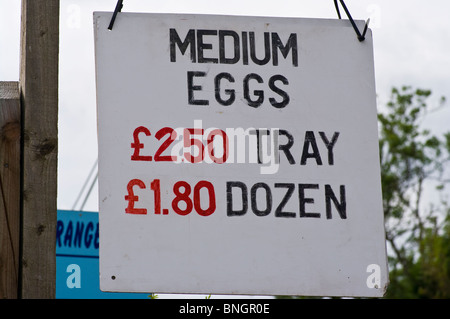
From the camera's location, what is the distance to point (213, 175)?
9.14 ft

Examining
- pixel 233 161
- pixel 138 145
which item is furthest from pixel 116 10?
pixel 233 161

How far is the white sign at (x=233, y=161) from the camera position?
2.73 metres

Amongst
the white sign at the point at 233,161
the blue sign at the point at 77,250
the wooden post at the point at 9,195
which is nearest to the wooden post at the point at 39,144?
the wooden post at the point at 9,195

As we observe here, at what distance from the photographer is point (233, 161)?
2.82m

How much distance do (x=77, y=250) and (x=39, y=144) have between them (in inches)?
92.5

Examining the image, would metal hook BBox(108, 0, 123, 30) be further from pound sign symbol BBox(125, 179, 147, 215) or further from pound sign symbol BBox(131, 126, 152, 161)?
pound sign symbol BBox(125, 179, 147, 215)

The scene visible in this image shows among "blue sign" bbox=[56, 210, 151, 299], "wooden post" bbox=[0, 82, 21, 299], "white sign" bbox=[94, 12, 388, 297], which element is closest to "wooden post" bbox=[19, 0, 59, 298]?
"wooden post" bbox=[0, 82, 21, 299]

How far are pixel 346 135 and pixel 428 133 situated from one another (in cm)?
2702

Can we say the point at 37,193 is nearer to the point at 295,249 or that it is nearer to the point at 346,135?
the point at 295,249

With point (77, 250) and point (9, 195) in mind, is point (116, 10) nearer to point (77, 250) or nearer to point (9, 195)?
point (9, 195)

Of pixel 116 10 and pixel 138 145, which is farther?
pixel 116 10
